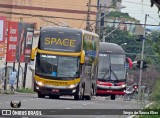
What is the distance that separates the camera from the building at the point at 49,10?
87.1m

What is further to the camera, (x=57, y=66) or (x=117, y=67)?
(x=117, y=67)

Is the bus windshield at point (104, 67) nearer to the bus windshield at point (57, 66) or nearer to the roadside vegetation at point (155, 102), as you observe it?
the bus windshield at point (57, 66)

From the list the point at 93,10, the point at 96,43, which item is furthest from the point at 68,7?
the point at 96,43

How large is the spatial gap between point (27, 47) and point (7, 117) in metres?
33.1

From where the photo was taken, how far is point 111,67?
5506 cm

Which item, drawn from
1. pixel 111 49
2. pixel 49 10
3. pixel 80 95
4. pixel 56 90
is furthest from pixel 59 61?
pixel 49 10

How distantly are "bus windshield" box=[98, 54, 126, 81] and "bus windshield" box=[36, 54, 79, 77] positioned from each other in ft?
42.1

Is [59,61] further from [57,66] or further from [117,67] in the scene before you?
[117,67]

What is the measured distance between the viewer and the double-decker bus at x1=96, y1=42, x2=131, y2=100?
54.8 metres

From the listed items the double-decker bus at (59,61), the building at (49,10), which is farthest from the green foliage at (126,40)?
the double-decker bus at (59,61)

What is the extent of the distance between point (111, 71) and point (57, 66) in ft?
44.5

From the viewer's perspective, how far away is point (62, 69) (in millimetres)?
42062

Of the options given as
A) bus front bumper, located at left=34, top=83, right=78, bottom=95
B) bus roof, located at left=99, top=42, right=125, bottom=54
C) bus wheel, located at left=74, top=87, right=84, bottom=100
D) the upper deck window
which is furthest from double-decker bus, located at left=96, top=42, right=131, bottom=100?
the upper deck window

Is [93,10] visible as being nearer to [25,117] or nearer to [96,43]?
[96,43]
